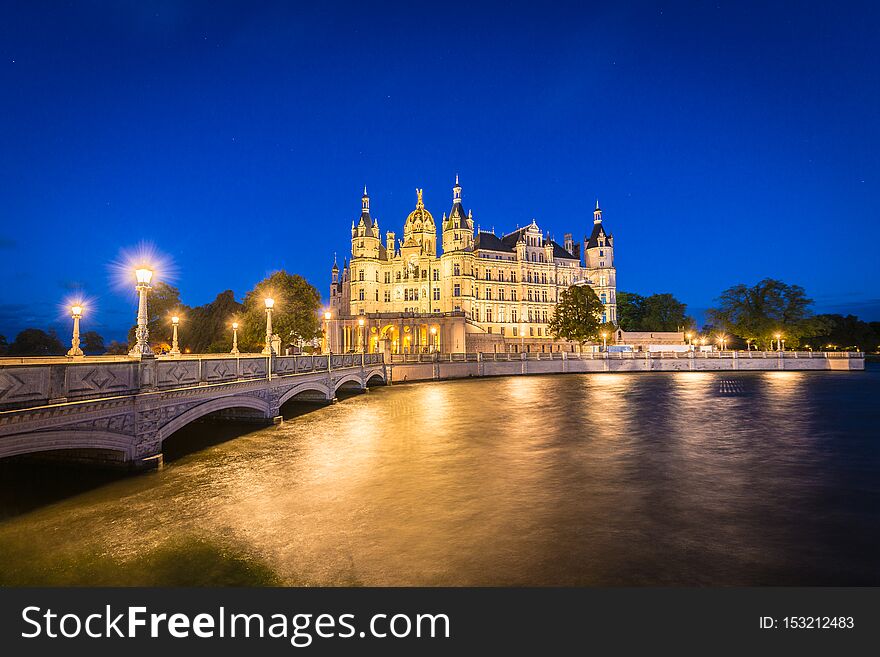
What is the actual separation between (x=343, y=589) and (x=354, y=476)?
6.15 metres

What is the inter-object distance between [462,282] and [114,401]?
235 ft

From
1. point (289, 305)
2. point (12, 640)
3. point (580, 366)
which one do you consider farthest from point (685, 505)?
point (580, 366)

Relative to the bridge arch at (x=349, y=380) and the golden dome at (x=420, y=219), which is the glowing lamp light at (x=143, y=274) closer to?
the bridge arch at (x=349, y=380)

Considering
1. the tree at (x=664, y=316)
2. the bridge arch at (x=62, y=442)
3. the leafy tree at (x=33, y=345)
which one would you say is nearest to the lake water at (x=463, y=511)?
the bridge arch at (x=62, y=442)

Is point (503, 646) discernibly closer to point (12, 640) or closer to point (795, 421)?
point (12, 640)

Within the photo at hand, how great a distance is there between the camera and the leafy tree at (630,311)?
112 meters

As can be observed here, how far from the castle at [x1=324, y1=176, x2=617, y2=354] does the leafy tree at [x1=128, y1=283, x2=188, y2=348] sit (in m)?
25.3

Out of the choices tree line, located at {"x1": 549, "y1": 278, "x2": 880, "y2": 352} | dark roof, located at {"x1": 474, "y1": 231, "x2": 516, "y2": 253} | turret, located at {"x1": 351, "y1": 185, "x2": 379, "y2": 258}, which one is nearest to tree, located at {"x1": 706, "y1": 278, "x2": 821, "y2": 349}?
tree line, located at {"x1": 549, "y1": 278, "x2": 880, "y2": 352}

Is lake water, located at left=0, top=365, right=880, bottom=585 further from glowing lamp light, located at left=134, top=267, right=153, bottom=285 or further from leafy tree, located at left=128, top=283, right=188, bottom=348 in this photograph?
leafy tree, located at left=128, top=283, right=188, bottom=348

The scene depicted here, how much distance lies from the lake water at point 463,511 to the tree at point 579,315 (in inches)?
2142

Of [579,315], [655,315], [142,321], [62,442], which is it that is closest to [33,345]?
[142,321]

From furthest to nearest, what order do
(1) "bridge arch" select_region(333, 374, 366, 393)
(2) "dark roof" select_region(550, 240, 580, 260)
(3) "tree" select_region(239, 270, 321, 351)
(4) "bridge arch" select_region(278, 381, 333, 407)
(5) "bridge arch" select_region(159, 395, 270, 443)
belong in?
(2) "dark roof" select_region(550, 240, 580, 260) → (3) "tree" select_region(239, 270, 321, 351) → (1) "bridge arch" select_region(333, 374, 366, 393) → (4) "bridge arch" select_region(278, 381, 333, 407) → (5) "bridge arch" select_region(159, 395, 270, 443)

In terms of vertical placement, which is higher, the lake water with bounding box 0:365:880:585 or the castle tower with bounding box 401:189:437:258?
the castle tower with bounding box 401:189:437:258

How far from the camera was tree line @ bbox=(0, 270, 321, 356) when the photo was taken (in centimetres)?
4362
